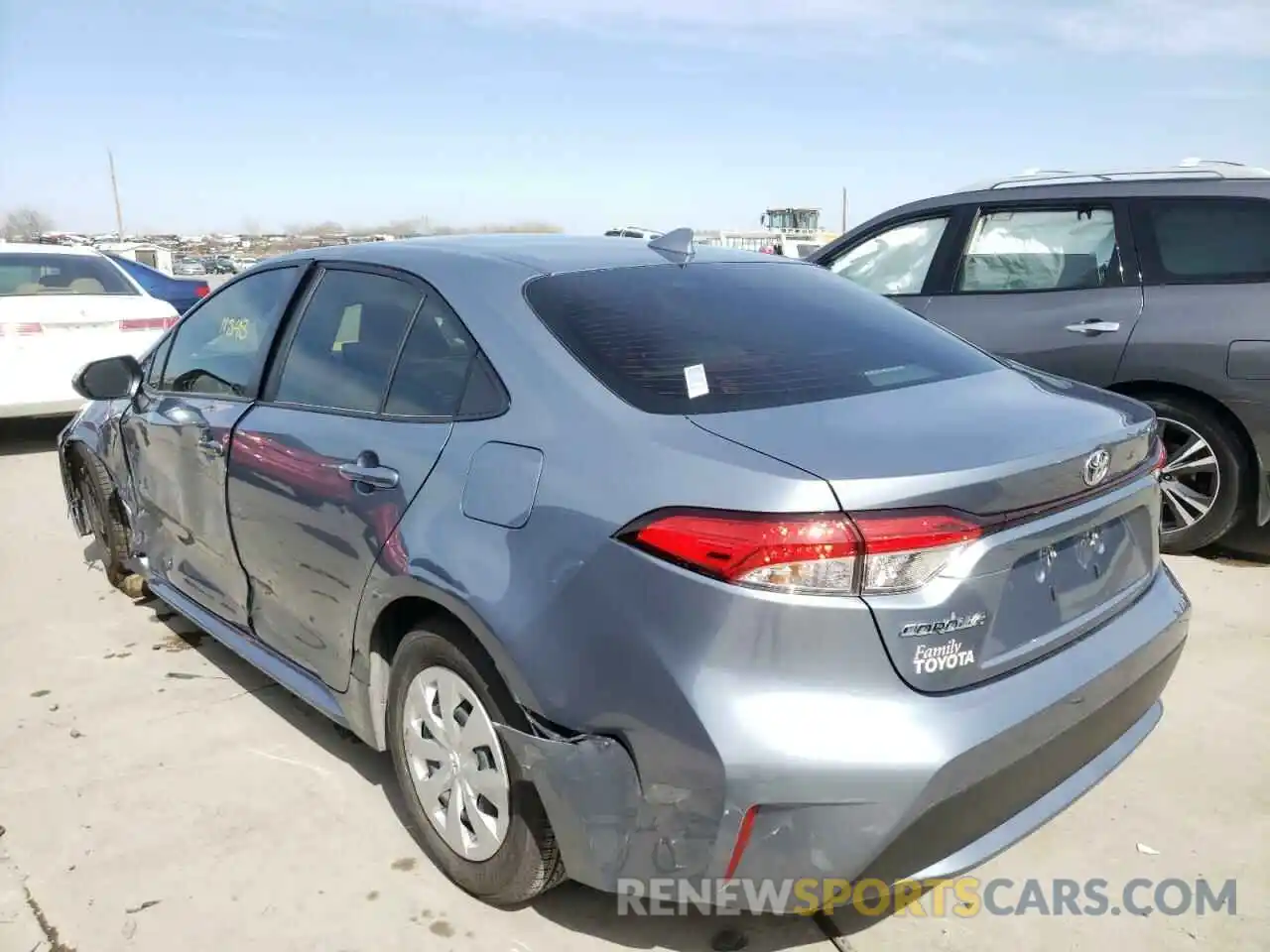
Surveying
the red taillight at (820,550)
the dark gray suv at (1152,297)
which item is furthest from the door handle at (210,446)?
the dark gray suv at (1152,297)

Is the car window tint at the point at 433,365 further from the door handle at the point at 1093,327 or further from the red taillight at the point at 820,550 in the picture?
the door handle at the point at 1093,327

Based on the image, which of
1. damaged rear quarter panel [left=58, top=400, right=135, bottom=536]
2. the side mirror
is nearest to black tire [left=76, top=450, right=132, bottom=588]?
damaged rear quarter panel [left=58, top=400, right=135, bottom=536]

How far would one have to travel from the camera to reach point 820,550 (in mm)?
1844

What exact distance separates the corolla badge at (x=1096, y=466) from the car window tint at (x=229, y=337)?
7.92ft

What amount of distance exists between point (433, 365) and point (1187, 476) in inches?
151

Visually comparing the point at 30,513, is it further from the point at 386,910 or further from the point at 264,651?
the point at 386,910

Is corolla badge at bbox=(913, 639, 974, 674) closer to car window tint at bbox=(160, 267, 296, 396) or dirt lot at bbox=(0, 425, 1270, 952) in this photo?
dirt lot at bbox=(0, 425, 1270, 952)

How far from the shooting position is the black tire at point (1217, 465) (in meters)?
4.65

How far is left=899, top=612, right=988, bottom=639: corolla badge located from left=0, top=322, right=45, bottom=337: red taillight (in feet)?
24.8

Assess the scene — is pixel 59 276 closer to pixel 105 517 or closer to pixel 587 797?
pixel 105 517

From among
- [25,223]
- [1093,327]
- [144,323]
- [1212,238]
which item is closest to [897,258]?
[1093,327]

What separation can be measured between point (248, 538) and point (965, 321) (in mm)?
3739

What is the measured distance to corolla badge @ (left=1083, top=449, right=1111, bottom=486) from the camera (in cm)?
219

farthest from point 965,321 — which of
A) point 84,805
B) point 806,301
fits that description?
point 84,805
